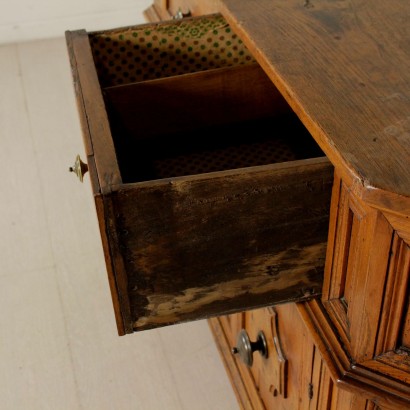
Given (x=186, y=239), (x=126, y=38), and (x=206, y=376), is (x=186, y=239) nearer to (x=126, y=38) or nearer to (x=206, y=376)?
(x=126, y=38)

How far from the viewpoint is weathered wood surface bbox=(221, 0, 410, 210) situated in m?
0.62

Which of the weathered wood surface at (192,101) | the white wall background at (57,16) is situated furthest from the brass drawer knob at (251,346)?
the white wall background at (57,16)

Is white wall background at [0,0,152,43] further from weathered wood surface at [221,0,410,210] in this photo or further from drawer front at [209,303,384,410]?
weathered wood surface at [221,0,410,210]

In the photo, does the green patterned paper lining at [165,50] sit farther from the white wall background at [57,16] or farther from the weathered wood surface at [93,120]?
the white wall background at [57,16]

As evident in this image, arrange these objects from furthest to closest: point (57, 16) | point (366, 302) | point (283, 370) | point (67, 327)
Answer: point (57, 16), point (67, 327), point (283, 370), point (366, 302)

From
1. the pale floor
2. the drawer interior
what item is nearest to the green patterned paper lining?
the drawer interior

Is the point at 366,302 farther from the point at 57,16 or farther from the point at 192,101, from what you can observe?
the point at 57,16

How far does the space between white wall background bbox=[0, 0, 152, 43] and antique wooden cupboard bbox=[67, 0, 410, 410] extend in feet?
6.56

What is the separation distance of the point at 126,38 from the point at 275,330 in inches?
20.3

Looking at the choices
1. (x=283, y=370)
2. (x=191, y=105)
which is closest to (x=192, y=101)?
(x=191, y=105)

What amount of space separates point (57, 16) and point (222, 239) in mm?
2393

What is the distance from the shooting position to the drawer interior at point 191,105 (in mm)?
1080

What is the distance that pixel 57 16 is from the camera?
292cm

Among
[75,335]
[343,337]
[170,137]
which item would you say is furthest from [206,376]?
[343,337]
